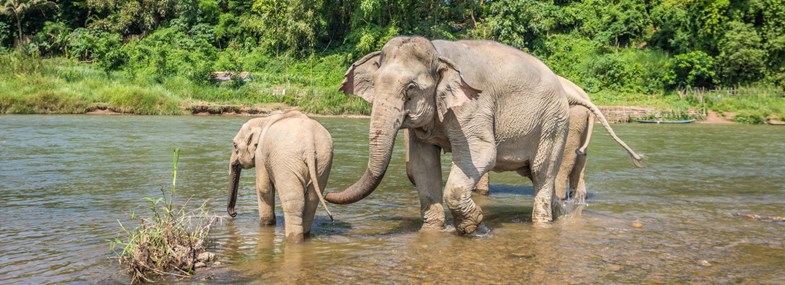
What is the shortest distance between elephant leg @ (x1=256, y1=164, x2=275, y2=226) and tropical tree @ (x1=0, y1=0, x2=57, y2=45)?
45.3m

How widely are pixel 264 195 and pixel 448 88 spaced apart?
226cm

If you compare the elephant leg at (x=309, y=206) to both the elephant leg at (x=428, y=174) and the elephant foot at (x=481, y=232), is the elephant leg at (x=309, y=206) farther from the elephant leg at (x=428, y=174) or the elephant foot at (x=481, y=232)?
the elephant foot at (x=481, y=232)

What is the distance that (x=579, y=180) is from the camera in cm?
1038

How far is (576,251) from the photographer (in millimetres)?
7242

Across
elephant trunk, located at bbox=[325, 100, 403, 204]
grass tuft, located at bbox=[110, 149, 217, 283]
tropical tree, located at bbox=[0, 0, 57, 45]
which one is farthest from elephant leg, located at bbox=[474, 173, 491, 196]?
tropical tree, located at bbox=[0, 0, 57, 45]

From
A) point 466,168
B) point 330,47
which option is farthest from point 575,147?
point 330,47

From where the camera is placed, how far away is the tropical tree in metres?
47.7

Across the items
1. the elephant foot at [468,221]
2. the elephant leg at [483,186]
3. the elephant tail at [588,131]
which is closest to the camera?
the elephant foot at [468,221]

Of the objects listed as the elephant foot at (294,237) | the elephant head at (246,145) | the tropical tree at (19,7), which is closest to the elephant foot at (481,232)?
the elephant foot at (294,237)

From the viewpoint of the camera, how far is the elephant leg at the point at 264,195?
766 cm

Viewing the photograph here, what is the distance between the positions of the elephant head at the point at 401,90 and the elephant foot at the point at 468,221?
3.11ft

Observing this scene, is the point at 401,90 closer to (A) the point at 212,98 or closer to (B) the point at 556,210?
(B) the point at 556,210

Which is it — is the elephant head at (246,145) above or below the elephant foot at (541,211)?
above

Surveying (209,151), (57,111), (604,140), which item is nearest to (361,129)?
(604,140)
